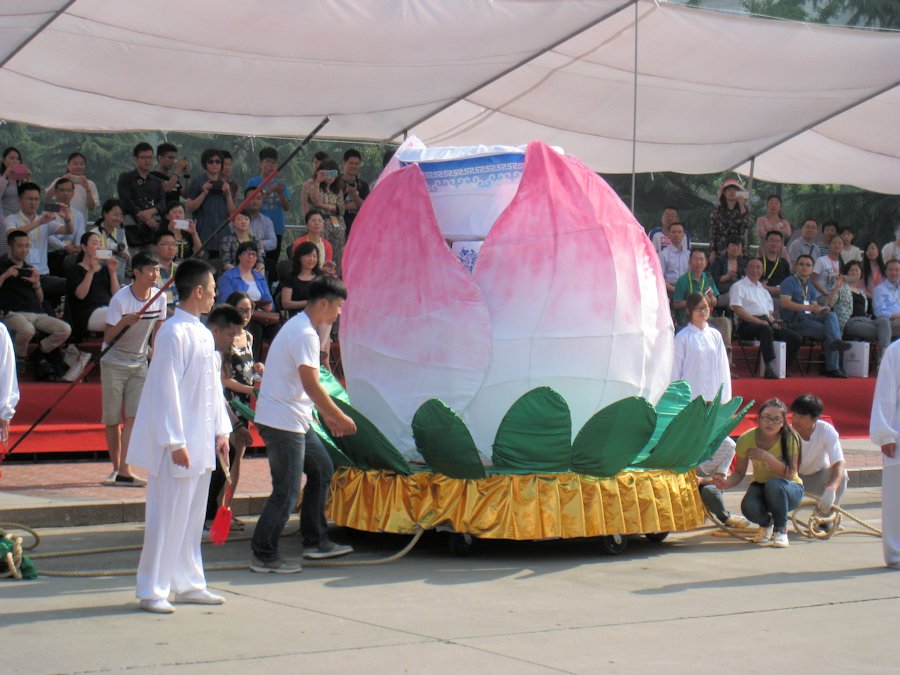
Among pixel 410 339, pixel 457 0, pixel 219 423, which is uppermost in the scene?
pixel 457 0

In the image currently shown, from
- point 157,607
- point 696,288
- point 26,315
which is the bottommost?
point 157,607

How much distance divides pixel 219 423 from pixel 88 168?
24499 mm

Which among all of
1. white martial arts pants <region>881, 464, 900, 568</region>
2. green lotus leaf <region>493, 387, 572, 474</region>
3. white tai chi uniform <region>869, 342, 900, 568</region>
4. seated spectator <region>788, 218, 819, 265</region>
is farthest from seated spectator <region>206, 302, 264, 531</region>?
seated spectator <region>788, 218, 819, 265</region>

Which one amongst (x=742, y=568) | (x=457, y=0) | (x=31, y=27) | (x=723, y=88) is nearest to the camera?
(x=742, y=568)

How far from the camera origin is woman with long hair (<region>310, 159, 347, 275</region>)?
47.8 feet

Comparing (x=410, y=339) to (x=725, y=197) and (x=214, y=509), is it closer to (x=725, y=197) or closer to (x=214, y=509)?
(x=214, y=509)

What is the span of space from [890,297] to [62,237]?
10.8 metres

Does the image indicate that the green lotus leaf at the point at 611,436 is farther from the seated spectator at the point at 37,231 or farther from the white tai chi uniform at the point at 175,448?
the seated spectator at the point at 37,231

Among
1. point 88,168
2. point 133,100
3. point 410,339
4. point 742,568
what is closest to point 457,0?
point 133,100

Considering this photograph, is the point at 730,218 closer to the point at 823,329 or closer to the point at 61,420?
the point at 823,329

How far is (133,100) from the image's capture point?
42.8 feet

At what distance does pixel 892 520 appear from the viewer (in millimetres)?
8234

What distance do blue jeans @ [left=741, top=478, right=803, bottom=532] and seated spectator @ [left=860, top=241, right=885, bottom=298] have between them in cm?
938

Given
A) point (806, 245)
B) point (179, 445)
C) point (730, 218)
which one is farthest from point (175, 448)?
point (806, 245)
